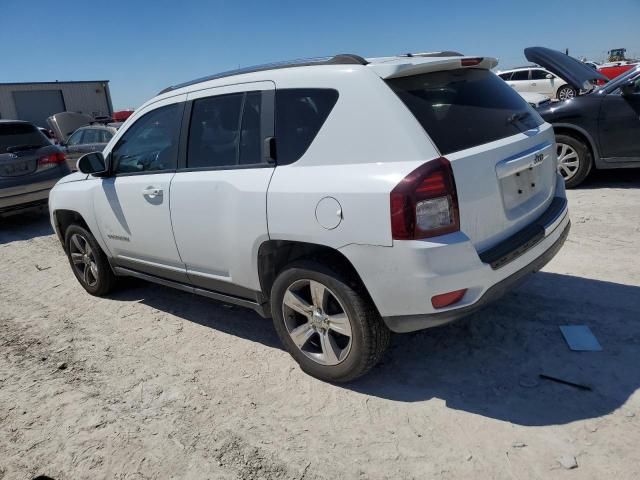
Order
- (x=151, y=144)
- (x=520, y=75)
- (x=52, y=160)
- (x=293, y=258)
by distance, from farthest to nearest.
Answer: (x=520, y=75), (x=52, y=160), (x=151, y=144), (x=293, y=258)

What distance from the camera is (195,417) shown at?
288 cm

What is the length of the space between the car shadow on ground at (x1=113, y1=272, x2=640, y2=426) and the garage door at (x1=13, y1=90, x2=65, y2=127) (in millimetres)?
38051

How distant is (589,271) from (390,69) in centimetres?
284

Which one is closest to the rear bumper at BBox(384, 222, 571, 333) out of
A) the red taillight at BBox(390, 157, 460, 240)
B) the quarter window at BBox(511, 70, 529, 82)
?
the red taillight at BBox(390, 157, 460, 240)

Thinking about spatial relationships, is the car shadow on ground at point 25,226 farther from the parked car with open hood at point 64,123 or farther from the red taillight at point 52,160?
the parked car with open hood at point 64,123

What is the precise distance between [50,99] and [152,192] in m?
38.5

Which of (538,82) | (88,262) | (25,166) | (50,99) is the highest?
(50,99)

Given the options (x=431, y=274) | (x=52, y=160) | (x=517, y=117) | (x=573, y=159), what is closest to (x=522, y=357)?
(x=431, y=274)

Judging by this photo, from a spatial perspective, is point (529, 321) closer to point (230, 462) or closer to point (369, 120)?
point (369, 120)

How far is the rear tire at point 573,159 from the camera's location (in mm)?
6820

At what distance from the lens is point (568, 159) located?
7.00m

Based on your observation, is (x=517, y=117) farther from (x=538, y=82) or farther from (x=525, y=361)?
(x=538, y=82)

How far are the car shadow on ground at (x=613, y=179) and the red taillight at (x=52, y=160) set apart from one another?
8.59 metres

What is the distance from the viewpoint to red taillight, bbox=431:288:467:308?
8.15 feet
